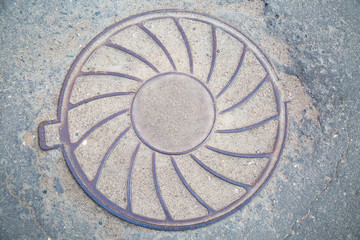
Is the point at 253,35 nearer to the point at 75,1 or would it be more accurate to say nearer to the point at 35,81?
the point at 75,1

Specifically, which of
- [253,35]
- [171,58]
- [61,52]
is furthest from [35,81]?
[253,35]

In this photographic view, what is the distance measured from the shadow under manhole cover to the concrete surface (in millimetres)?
86

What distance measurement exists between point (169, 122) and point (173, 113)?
2.7 inches

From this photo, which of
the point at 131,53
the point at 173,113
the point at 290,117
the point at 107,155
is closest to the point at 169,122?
the point at 173,113

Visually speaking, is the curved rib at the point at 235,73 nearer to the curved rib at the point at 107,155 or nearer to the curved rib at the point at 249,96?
the curved rib at the point at 249,96

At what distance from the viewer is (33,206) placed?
6.15 feet

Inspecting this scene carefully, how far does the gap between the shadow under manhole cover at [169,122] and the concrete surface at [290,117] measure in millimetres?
86

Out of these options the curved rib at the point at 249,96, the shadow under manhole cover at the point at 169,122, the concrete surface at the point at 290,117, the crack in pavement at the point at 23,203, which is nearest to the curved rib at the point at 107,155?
the shadow under manhole cover at the point at 169,122

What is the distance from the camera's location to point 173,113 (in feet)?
6.50

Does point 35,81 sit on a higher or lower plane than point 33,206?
higher

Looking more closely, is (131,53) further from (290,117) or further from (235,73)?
(290,117)

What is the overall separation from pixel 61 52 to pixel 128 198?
1.15 m

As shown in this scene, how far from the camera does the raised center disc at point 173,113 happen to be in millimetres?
1961

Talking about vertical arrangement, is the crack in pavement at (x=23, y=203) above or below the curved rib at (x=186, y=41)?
below
